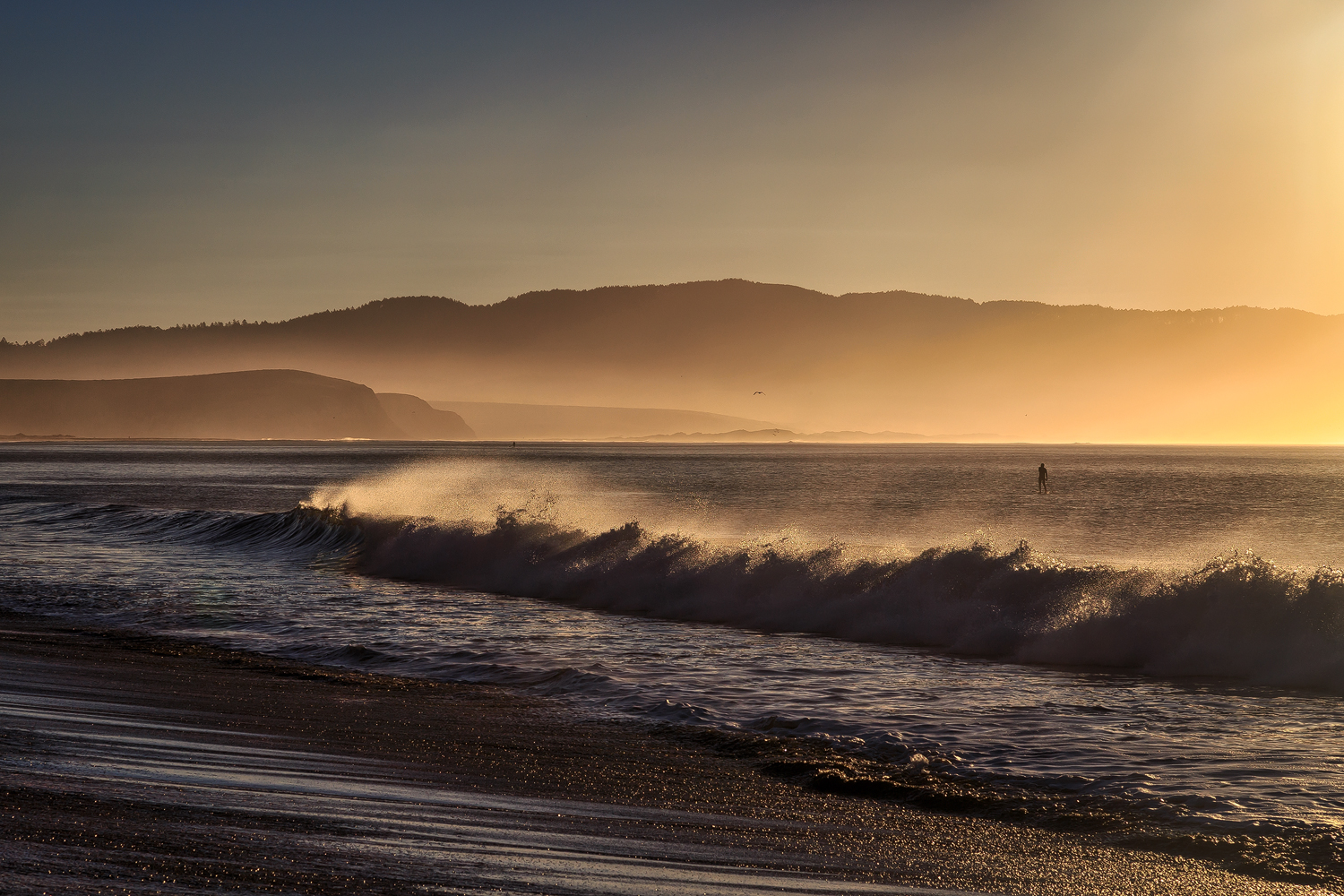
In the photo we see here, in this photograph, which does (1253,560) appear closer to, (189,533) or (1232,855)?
(1232,855)

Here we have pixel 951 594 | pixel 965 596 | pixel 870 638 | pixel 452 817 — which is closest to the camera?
pixel 452 817

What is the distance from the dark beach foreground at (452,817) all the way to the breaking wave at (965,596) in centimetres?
750

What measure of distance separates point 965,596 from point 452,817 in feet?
40.5

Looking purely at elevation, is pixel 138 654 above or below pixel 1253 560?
below

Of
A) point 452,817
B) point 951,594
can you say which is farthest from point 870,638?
point 452,817

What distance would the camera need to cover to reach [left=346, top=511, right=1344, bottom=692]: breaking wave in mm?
13930

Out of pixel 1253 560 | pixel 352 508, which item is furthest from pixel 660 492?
pixel 1253 560

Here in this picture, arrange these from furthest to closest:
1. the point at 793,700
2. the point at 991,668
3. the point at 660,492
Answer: the point at 660,492 < the point at 991,668 < the point at 793,700

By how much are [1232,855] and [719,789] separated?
3600mm

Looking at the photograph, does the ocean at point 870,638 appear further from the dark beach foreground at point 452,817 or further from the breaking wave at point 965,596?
the dark beach foreground at point 452,817

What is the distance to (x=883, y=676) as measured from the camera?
1283cm

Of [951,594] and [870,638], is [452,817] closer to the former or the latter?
[870,638]

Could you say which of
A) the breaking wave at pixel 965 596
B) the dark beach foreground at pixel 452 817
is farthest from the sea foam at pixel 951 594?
the dark beach foreground at pixel 452 817

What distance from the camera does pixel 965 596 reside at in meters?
17.5
